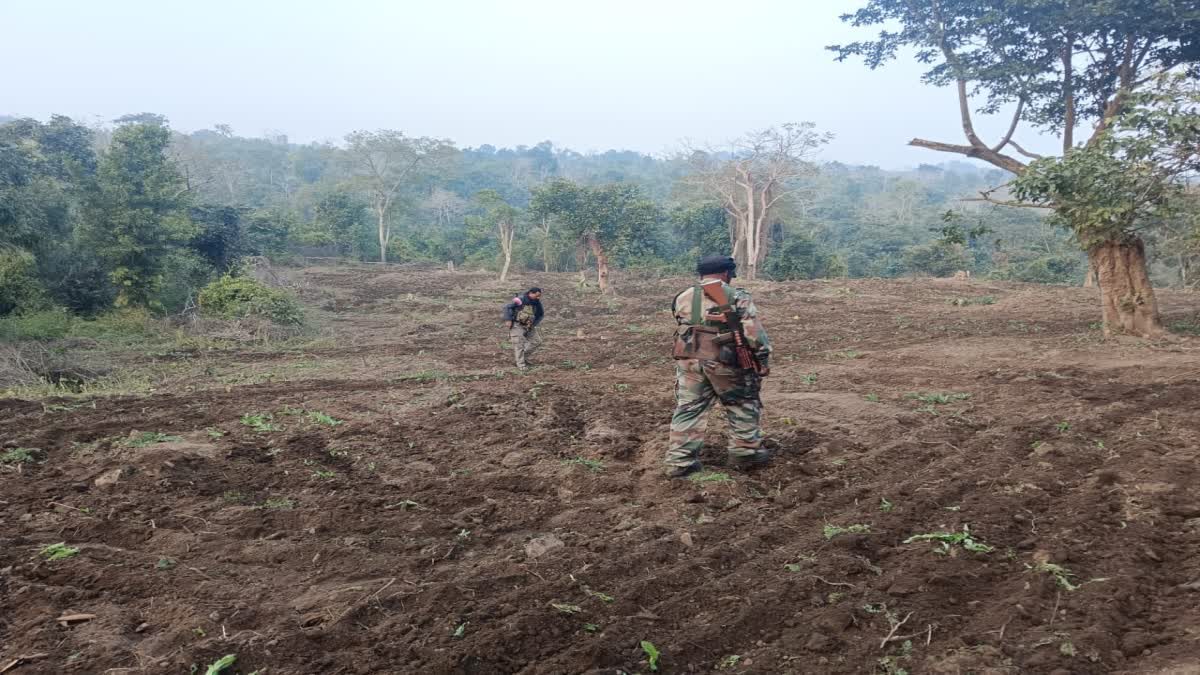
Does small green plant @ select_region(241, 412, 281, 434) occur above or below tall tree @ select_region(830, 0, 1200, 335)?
below

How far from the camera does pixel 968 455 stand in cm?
467

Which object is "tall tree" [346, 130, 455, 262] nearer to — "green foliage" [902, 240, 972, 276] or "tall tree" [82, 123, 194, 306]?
"tall tree" [82, 123, 194, 306]

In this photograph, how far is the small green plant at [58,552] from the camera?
10.8 ft

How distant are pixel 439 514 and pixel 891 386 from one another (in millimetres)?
5319

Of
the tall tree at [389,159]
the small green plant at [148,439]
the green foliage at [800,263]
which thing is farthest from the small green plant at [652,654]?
the tall tree at [389,159]

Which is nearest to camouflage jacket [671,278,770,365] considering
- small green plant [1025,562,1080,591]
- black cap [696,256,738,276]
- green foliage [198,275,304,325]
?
black cap [696,256,738,276]

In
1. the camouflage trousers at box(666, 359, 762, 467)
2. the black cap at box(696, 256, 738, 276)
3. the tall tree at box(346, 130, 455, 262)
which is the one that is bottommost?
the camouflage trousers at box(666, 359, 762, 467)

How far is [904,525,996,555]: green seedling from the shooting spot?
10.2 ft

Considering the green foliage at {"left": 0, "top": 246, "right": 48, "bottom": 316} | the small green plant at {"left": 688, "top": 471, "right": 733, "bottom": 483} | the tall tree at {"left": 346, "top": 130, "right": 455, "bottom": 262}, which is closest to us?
the small green plant at {"left": 688, "top": 471, "right": 733, "bottom": 483}

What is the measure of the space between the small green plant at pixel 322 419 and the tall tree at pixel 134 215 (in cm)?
1182

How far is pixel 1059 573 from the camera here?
9.20 feet

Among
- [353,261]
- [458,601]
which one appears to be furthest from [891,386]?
[353,261]

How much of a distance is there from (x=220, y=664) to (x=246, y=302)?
14.1 meters

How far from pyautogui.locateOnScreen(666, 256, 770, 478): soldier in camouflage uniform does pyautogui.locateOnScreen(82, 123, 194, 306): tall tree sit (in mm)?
15487
